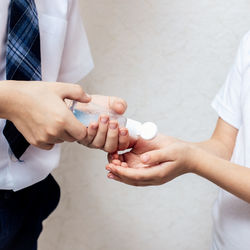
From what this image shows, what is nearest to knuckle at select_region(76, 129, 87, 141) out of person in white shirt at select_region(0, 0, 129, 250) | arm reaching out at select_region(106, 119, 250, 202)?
person in white shirt at select_region(0, 0, 129, 250)

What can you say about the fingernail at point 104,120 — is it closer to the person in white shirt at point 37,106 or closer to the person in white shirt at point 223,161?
the person in white shirt at point 37,106

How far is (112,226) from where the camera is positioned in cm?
123

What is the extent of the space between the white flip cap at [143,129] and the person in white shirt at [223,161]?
1.2 inches

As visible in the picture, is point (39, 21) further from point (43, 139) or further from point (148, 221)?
point (148, 221)

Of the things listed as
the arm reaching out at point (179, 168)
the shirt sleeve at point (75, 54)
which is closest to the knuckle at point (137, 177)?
the arm reaching out at point (179, 168)

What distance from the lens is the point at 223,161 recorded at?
2.06ft

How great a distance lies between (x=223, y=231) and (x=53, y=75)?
1.64 ft

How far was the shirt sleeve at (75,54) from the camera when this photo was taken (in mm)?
729

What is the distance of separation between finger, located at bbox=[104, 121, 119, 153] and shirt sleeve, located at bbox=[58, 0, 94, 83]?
0.85 ft

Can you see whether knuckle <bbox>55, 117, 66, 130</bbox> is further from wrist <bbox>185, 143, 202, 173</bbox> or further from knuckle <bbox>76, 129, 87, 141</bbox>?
wrist <bbox>185, 143, 202, 173</bbox>

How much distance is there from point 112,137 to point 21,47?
0.23 meters

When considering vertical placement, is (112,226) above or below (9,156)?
below

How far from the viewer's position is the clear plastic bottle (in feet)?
1.95

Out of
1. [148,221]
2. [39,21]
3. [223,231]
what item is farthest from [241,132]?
[148,221]
